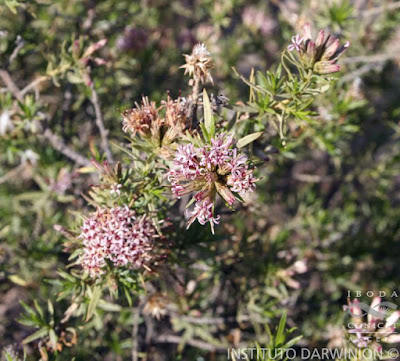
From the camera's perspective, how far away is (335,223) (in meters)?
3.50

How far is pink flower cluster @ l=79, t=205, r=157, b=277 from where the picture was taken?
1.62m

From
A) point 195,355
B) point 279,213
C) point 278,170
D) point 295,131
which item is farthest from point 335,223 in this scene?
point 195,355

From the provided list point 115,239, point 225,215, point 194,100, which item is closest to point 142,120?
point 194,100

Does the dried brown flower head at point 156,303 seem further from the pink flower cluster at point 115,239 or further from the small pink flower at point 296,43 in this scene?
the small pink flower at point 296,43

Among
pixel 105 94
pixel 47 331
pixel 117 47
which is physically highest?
pixel 117 47

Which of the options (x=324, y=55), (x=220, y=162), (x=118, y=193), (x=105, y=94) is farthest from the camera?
(x=105, y=94)

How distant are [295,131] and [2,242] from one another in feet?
7.88

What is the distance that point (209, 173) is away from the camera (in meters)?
1.47

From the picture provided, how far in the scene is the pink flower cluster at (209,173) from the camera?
1432mm

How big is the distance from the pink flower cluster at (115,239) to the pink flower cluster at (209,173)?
1.05ft

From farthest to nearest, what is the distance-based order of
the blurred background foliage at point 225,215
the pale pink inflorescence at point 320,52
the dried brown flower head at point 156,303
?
the blurred background foliage at point 225,215, the dried brown flower head at point 156,303, the pale pink inflorescence at point 320,52

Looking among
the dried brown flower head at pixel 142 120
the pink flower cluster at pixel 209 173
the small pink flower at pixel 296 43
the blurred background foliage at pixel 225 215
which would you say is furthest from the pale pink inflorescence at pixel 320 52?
the dried brown flower head at pixel 142 120

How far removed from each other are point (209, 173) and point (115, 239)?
52 cm

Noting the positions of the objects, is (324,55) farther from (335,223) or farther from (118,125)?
(335,223)
